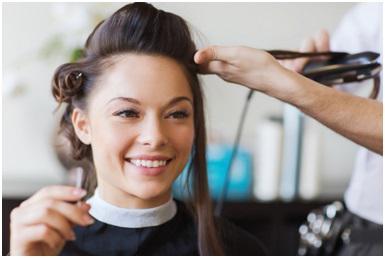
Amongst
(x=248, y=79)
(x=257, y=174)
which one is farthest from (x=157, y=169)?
(x=257, y=174)

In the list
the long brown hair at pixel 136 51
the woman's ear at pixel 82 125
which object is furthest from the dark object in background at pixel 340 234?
the woman's ear at pixel 82 125

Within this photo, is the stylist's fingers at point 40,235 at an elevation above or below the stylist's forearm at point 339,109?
below

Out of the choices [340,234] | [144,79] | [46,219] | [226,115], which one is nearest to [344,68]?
[144,79]

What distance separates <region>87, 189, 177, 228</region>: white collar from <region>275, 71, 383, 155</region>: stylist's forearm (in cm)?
34

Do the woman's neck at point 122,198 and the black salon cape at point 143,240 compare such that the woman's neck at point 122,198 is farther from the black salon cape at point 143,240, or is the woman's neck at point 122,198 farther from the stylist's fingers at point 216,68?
the stylist's fingers at point 216,68

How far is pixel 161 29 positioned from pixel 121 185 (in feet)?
0.89

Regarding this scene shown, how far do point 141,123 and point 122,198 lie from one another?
0.17 meters

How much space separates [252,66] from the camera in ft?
2.65

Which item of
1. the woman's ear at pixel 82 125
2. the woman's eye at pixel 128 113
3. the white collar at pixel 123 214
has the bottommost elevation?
the white collar at pixel 123 214

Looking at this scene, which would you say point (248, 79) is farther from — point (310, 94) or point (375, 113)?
point (375, 113)

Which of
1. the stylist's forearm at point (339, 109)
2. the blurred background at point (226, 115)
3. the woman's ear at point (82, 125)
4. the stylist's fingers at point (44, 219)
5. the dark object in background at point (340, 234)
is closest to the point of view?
the stylist's fingers at point (44, 219)

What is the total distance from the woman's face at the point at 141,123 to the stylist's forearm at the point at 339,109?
0.18 m

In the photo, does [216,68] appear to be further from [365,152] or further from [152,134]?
[365,152]

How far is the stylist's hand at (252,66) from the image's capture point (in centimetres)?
80
